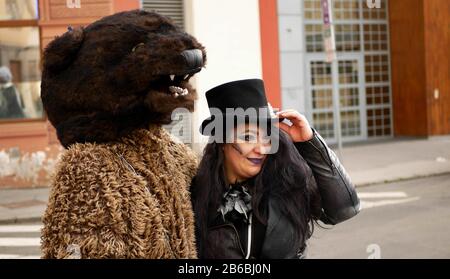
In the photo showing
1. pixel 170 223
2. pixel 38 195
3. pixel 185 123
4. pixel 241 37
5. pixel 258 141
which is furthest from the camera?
pixel 241 37

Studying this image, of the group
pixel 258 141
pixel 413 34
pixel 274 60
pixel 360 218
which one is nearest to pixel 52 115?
pixel 258 141

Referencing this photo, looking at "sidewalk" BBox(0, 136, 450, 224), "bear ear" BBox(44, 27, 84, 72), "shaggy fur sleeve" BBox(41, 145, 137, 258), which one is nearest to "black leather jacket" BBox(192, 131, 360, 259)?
"shaggy fur sleeve" BBox(41, 145, 137, 258)

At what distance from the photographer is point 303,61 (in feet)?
37.4

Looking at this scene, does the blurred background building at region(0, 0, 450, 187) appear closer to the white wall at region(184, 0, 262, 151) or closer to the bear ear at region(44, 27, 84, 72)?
the white wall at region(184, 0, 262, 151)

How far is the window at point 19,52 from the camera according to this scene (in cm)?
847

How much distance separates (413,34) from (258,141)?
1051cm

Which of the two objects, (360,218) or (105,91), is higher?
(105,91)

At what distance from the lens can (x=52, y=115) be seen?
4.55 ft

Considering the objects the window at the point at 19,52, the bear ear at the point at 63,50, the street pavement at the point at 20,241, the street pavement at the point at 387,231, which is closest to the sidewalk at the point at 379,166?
the street pavement at the point at 20,241

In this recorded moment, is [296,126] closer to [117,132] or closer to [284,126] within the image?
[284,126]

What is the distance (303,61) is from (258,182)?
10095 mm

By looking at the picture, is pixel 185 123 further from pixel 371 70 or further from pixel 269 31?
pixel 371 70

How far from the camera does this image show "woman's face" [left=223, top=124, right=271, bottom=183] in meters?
1.50

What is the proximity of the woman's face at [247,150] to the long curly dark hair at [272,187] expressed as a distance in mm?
24
